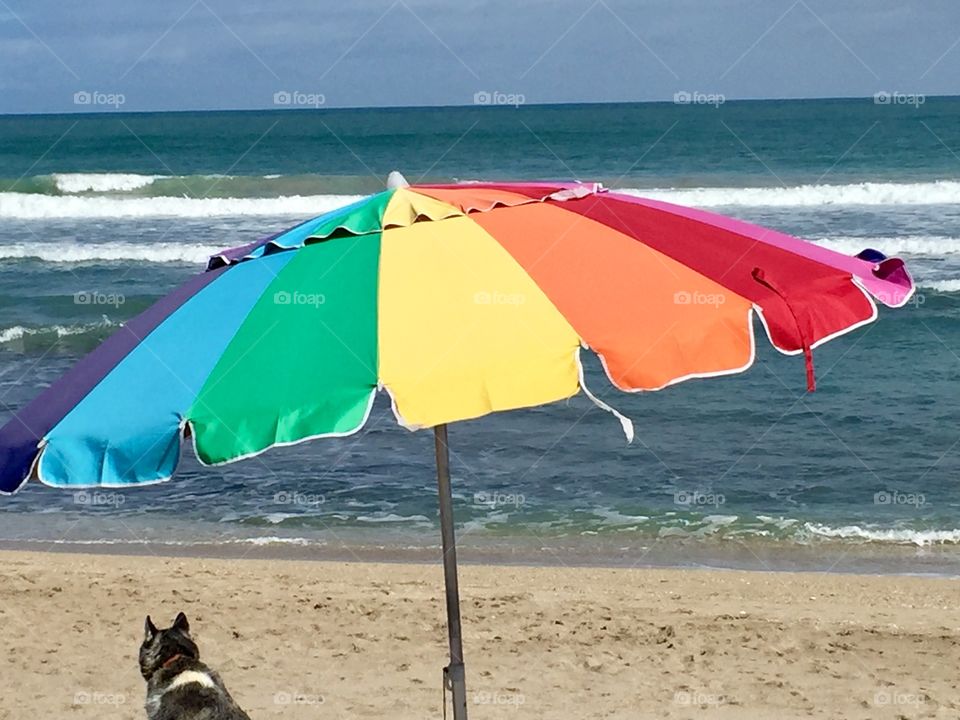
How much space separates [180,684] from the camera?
158 inches

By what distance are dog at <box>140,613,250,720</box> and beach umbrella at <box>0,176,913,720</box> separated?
4.11ft

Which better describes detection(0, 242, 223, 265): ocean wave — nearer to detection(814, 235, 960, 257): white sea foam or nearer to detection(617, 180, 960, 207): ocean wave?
detection(617, 180, 960, 207): ocean wave

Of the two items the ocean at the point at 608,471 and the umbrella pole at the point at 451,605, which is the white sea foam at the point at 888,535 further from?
the umbrella pole at the point at 451,605

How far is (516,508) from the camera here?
8859mm

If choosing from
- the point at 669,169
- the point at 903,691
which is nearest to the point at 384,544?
the point at 903,691

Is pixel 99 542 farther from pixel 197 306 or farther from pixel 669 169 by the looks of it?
pixel 669 169

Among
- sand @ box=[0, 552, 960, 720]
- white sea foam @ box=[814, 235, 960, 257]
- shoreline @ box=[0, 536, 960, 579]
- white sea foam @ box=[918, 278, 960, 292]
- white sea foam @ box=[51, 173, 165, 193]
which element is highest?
white sea foam @ box=[51, 173, 165, 193]

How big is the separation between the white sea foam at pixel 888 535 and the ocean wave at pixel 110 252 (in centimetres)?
1548

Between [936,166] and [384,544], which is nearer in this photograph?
[384,544]

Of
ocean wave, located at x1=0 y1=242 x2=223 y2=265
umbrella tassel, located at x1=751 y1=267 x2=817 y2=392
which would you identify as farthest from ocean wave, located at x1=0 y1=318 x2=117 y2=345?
umbrella tassel, located at x1=751 y1=267 x2=817 y2=392

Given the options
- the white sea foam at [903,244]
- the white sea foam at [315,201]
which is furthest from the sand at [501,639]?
the white sea foam at [315,201]

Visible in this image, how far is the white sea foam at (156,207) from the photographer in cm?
3005

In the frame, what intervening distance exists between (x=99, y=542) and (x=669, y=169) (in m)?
34.7

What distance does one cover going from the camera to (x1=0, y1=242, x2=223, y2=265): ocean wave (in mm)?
22406
